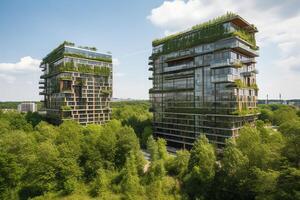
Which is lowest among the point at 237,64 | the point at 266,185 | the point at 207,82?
the point at 266,185

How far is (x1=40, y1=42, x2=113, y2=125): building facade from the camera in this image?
313 feet

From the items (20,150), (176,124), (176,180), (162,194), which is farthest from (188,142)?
(20,150)

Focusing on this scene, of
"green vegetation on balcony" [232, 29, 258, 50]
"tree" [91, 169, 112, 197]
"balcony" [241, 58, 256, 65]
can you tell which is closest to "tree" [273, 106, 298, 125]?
"balcony" [241, 58, 256, 65]

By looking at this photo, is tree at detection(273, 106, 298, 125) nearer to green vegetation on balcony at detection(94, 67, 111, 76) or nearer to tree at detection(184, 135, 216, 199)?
tree at detection(184, 135, 216, 199)

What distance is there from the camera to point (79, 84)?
322ft

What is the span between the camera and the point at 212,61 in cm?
7012

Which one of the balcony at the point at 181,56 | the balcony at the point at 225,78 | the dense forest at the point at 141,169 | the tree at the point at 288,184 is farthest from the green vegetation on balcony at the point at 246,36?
the tree at the point at 288,184

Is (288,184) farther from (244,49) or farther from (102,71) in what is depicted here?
(102,71)

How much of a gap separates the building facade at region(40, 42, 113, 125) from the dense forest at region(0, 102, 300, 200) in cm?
3440

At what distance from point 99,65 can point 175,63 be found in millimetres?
38698

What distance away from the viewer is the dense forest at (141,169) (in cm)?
4356

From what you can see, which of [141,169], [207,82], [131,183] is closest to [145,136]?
[141,169]

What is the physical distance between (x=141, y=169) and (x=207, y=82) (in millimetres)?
34197

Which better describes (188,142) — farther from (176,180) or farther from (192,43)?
(192,43)
